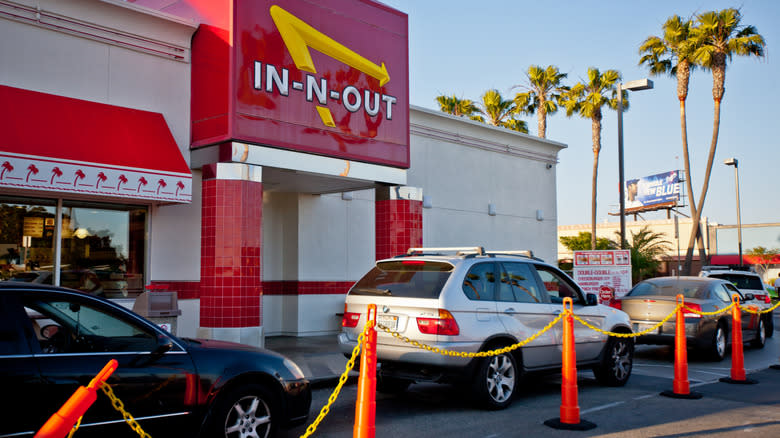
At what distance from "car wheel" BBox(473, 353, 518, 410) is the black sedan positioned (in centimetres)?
218

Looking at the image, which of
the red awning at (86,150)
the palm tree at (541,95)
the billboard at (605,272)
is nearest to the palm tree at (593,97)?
the palm tree at (541,95)

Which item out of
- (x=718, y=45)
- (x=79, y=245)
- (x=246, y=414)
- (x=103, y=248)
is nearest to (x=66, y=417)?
(x=246, y=414)

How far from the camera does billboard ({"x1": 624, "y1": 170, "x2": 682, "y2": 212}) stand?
59156 mm

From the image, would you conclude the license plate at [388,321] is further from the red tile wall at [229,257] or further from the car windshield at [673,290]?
the car windshield at [673,290]

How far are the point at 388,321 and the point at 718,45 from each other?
92.4 ft

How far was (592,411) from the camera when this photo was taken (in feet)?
25.7

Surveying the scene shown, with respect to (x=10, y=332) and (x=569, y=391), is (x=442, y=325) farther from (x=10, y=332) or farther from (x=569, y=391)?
(x=10, y=332)

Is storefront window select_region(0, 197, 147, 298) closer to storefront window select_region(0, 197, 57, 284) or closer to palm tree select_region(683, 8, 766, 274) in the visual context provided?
storefront window select_region(0, 197, 57, 284)

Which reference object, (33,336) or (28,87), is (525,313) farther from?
(28,87)

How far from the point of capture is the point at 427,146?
17.7 metres

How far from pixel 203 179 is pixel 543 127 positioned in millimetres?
26603

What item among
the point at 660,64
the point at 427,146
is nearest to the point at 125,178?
the point at 427,146

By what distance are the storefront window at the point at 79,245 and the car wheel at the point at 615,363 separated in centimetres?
755

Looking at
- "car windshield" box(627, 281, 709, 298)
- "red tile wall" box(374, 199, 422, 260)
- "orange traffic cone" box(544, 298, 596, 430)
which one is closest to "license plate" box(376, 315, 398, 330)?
"orange traffic cone" box(544, 298, 596, 430)
